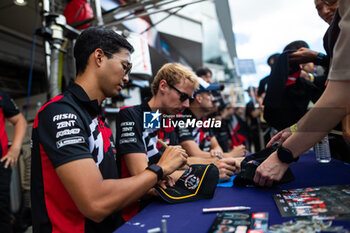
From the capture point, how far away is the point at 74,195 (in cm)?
87

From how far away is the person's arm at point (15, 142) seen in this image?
7.20ft

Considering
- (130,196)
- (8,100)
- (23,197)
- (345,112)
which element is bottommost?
(23,197)

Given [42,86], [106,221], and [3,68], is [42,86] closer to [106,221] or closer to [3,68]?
[3,68]

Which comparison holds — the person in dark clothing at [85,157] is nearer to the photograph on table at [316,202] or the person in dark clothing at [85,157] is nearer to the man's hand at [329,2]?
the photograph on table at [316,202]

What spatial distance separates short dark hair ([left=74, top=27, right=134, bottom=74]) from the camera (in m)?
1.17

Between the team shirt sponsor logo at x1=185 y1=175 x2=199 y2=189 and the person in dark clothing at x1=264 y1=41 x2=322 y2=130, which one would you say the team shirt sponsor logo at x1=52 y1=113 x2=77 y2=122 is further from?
the person in dark clothing at x1=264 y1=41 x2=322 y2=130

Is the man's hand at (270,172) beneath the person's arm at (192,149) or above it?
above


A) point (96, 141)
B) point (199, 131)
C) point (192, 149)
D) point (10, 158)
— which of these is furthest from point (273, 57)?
point (10, 158)

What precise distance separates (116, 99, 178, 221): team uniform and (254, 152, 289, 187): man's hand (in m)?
0.63

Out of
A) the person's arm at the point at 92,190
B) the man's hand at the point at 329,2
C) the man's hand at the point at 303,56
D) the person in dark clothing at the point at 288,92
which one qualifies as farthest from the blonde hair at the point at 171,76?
the person's arm at the point at 92,190

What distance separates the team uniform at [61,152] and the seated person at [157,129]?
0.82 feet

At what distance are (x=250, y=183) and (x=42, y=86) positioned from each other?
5849 mm

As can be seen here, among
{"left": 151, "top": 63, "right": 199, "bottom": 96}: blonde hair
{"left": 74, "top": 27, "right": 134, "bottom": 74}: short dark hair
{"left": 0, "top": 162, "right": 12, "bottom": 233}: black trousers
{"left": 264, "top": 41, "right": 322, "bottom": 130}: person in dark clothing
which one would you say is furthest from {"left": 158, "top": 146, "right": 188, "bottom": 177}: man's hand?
{"left": 0, "top": 162, "right": 12, "bottom": 233}: black trousers

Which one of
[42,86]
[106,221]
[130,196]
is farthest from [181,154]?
[42,86]
